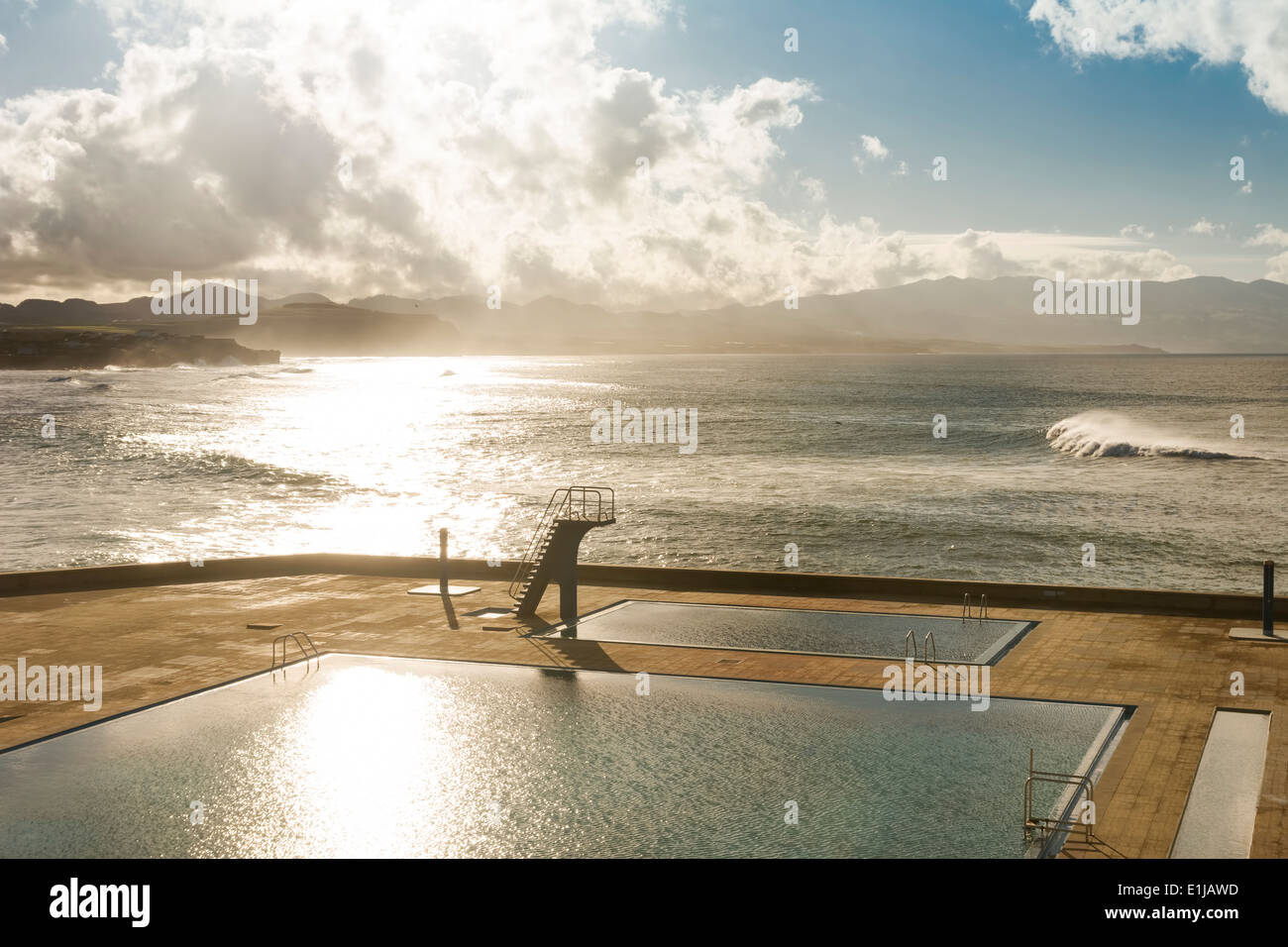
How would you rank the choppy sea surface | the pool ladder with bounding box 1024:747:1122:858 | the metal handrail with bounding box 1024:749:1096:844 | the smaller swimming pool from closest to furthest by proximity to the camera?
the pool ladder with bounding box 1024:747:1122:858 < the metal handrail with bounding box 1024:749:1096:844 < the smaller swimming pool < the choppy sea surface

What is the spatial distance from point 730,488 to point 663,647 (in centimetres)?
4831

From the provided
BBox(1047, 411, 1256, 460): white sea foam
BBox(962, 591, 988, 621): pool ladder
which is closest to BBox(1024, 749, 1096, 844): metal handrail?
BBox(962, 591, 988, 621): pool ladder

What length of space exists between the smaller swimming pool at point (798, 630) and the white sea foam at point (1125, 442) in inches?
2780

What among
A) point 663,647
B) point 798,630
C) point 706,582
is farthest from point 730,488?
point 663,647

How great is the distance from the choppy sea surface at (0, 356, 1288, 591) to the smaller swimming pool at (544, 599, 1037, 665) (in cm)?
1959

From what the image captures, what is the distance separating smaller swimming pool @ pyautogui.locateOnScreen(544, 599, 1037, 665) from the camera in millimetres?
23297

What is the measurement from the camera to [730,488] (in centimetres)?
7150

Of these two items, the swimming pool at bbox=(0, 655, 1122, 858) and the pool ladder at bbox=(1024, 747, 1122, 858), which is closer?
the pool ladder at bbox=(1024, 747, 1122, 858)

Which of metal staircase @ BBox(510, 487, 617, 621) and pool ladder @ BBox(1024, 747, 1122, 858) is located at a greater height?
metal staircase @ BBox(510, 487, 617, 621)

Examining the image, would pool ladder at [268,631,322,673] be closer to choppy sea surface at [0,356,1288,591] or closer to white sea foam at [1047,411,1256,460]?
choppy sea surface at [0,356,1288,591]

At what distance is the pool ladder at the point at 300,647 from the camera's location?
22.1m

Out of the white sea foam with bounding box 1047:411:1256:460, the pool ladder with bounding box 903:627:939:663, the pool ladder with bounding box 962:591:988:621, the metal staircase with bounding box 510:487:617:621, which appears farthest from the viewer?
the white sea foam with bounding box 1047:411:1256:460
